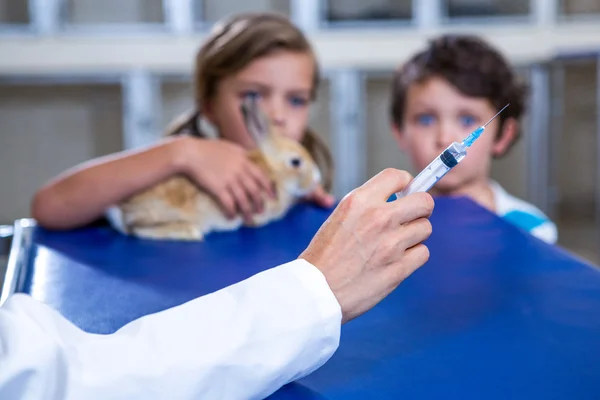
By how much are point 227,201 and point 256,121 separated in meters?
0.16

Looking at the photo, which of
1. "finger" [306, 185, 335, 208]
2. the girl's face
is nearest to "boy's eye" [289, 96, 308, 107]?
the girl's face

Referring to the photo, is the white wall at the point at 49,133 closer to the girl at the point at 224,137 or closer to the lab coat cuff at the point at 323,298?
the girl at the point at 224,137

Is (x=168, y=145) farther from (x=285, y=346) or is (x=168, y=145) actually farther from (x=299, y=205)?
(x=285, y=346)

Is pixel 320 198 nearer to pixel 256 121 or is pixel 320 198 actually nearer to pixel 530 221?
pixel 256 121

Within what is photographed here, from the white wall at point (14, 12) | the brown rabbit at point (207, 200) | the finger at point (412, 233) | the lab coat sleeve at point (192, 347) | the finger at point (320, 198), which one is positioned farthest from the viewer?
the white wall at point (14, 12)

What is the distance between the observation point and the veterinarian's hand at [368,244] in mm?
509

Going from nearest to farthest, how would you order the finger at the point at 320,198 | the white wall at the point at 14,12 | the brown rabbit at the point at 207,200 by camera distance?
the brown rabbit at the point at 207,200 < the finger at the point at 320,198 < the white wall at the point at 14,12

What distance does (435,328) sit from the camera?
60 centimetres

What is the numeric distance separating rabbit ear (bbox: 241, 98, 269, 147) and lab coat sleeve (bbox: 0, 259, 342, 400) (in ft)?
1.96

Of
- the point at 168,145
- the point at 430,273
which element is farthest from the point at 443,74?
the point at 430,273

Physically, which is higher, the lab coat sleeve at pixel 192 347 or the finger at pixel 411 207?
the finger at pixel 411 207

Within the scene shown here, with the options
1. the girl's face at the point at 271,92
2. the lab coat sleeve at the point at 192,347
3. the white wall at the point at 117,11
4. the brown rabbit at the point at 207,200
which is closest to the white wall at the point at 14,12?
the white wall at the point at 117,11

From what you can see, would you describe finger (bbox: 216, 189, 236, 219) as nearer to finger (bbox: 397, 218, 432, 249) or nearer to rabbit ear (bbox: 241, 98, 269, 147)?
rabbit ear (bbox: 241, 98, 269, 147)

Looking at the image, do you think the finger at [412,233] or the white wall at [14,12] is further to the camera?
the white wall at [14,12]
